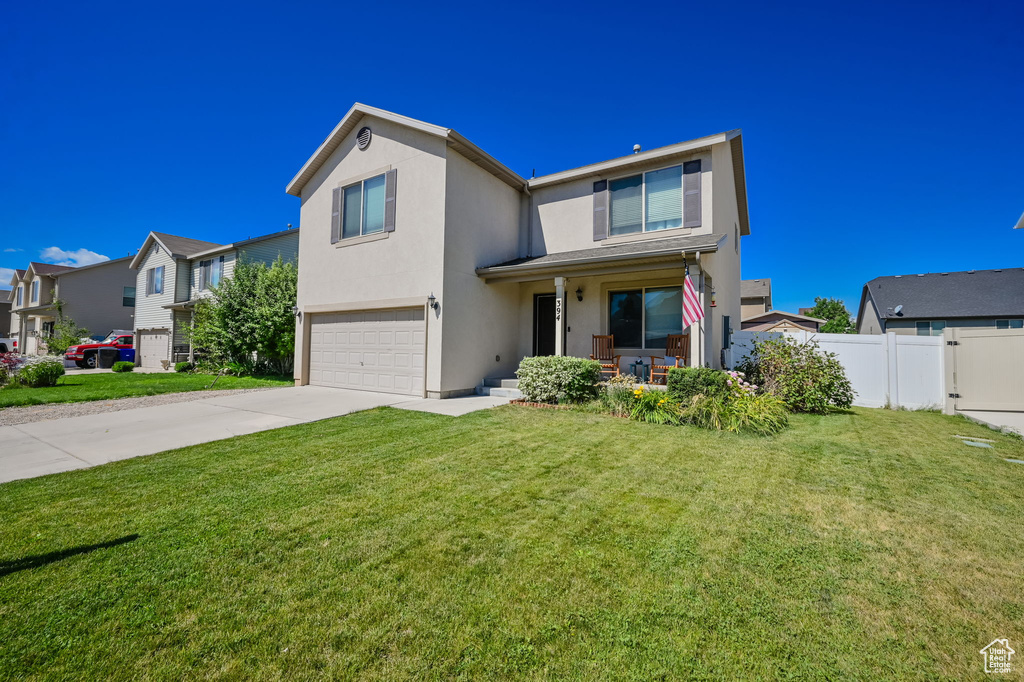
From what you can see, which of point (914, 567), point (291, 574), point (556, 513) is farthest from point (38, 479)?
point (914, 567)

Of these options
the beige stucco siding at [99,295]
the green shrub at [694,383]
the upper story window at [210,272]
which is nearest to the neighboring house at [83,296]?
the beige stucco siding at [99,295]

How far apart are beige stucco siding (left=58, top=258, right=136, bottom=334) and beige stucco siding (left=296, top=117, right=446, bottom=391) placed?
24.8 meters

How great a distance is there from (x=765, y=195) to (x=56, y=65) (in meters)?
22.5

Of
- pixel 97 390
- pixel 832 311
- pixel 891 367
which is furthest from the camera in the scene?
pixel 832 311

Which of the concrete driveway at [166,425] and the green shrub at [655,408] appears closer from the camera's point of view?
the concrete driveway at [166,425]

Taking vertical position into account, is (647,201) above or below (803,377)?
above

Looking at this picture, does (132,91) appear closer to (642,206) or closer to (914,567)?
(642,206)

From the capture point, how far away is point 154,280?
23.6m

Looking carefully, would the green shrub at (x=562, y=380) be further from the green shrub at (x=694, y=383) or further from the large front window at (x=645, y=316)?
the large front window at (x=645, y=316)

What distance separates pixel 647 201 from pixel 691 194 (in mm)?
1082

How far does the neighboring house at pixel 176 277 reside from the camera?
2006 centimetres

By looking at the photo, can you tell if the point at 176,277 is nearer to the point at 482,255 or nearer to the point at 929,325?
the point at 482,255

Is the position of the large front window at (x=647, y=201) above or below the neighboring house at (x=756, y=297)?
below

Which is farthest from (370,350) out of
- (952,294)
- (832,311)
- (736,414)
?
(832,311)
